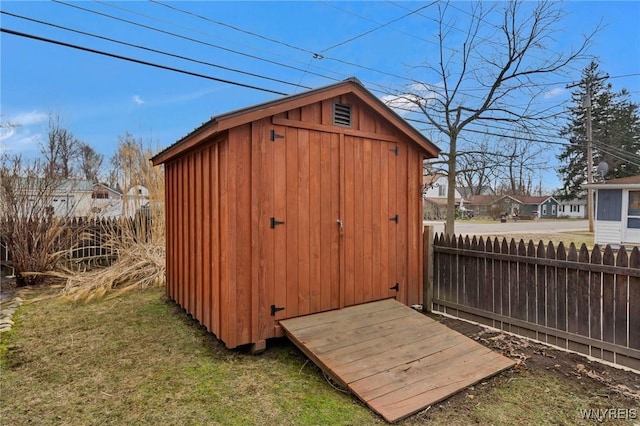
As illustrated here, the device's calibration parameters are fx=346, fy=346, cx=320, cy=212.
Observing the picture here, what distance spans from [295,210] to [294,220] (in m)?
0.10

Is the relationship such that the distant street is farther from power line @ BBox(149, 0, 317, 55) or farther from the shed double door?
the shed double door

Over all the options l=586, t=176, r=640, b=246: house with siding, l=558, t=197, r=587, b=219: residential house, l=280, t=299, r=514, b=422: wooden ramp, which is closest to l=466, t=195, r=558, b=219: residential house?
l=558, t=197, r=587, b=219: residential house

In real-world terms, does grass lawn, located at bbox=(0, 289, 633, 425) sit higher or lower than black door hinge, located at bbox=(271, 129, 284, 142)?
lower

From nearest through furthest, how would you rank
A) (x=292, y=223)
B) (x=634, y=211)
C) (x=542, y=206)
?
(x=292, y=223) < (x=634, y=211) < (x=542, y=206)

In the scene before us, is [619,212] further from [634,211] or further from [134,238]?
[134,238]

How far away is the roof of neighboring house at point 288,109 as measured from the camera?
9.80 ft

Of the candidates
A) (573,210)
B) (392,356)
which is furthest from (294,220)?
(573,210)

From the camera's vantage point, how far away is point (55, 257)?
6457 millimetres

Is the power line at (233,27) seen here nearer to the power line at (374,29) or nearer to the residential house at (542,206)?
the power line at (374,29)

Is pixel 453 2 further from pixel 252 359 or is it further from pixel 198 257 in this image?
pixel 252 359

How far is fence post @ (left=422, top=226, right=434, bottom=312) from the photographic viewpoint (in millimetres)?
4578

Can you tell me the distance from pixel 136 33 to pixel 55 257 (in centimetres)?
482

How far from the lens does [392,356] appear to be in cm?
288

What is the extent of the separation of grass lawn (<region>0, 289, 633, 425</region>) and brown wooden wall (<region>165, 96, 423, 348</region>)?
39cm
